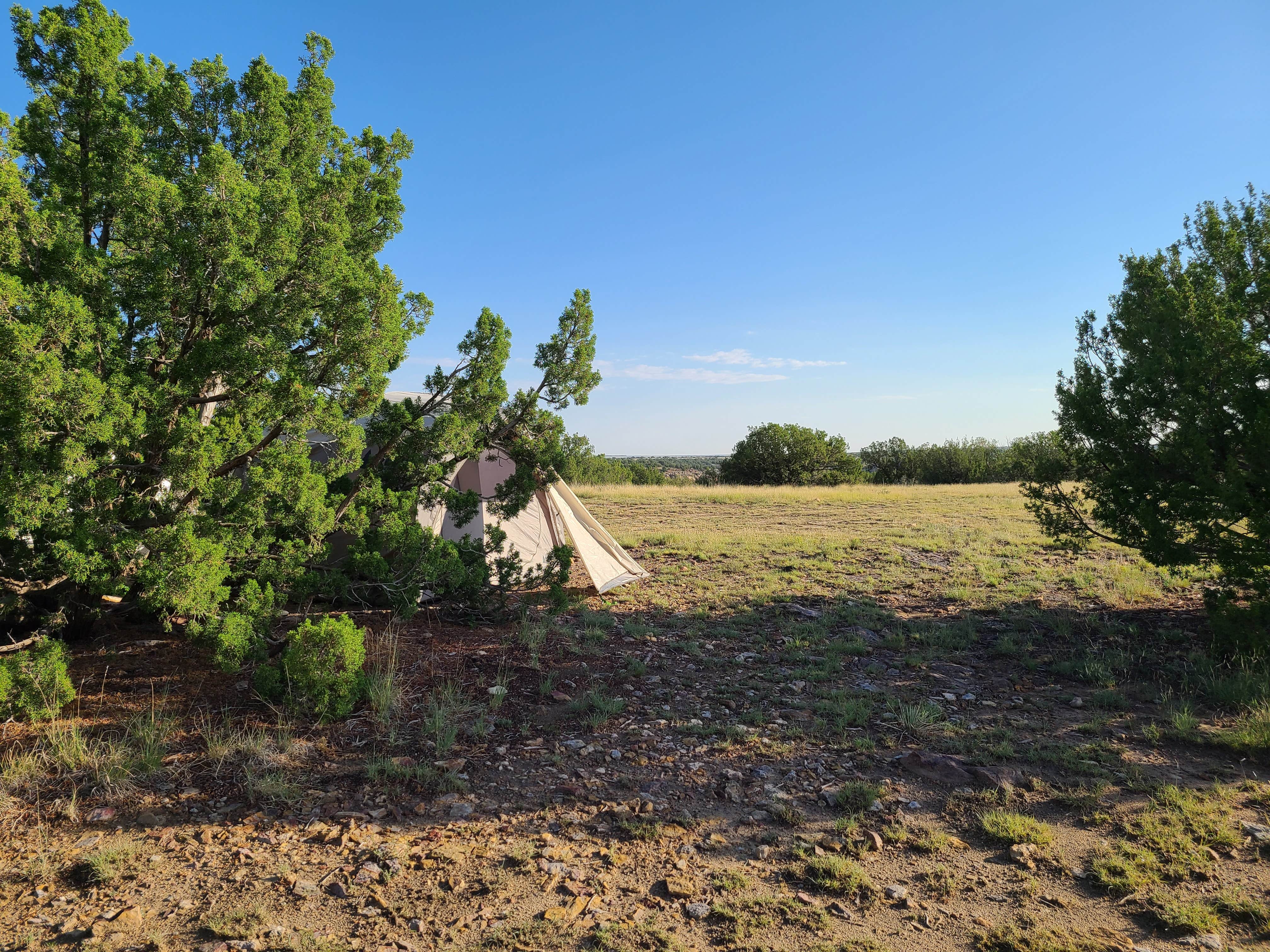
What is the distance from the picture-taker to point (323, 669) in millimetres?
5598

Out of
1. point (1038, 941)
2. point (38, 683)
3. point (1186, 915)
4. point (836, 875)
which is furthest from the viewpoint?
point (38, 683)

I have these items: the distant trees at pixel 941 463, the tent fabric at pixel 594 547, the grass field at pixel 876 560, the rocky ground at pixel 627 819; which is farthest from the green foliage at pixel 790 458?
the rocky ground at pixel 627 819

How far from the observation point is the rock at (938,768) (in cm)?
513

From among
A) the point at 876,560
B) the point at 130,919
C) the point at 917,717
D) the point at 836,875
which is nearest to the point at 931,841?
the point at 836,875

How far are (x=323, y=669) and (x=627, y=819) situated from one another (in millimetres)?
2840

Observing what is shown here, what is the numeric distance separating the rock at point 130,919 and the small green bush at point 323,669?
2.12 metres

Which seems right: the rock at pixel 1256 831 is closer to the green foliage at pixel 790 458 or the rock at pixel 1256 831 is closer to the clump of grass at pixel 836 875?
the clump of grass at pixel 836 875

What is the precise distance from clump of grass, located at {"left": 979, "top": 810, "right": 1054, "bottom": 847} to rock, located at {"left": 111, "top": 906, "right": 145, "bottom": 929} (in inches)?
196

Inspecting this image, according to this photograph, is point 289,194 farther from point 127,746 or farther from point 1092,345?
point 1092,345

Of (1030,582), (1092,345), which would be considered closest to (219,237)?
(1092,345)

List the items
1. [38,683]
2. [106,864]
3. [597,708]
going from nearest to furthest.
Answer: [106,864]
[38,683]
[597,708]

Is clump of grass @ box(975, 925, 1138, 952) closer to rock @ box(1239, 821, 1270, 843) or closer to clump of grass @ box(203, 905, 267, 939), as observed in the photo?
rock @ box(1239, 821, 1270, 843)

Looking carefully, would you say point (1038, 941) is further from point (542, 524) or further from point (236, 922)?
point (542, 524)

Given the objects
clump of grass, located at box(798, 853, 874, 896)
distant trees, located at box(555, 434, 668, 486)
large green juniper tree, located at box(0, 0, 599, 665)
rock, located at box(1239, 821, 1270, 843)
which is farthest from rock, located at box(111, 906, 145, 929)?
distant trees, located at box(555, 434, 668, 486)
